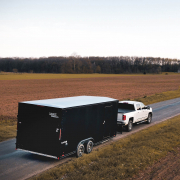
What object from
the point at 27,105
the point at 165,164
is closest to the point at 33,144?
the point at 27,105

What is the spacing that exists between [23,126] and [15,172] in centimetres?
186

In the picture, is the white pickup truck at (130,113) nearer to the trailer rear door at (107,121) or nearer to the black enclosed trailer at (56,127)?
the trailer rear door at (107,121)

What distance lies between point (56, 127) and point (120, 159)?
2814 mm

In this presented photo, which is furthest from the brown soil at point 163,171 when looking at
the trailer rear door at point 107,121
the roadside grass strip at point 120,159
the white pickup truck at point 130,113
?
the white pickup truck at point 130,113

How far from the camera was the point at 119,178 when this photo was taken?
294 inches

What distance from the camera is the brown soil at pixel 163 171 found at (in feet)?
25.0

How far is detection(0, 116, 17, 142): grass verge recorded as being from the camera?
13.7m

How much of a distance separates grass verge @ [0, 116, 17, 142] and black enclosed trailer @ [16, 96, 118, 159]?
439 cm

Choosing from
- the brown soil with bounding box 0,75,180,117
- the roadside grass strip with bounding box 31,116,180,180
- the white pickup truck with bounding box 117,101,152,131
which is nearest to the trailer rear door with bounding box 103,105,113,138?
the roadside grass strip with bounding box 31,116,180,180

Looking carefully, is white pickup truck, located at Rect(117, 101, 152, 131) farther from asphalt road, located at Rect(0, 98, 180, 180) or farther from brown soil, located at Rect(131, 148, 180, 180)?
asphalt road, located at Rect(0, 98, 180, 180)

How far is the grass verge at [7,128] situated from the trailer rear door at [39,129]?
4.31 metres

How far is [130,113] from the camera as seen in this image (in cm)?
1473

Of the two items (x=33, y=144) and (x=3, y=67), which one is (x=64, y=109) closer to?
(x=33, y=144)

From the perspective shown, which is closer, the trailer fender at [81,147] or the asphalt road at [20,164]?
the asphalt road at [20,164]
